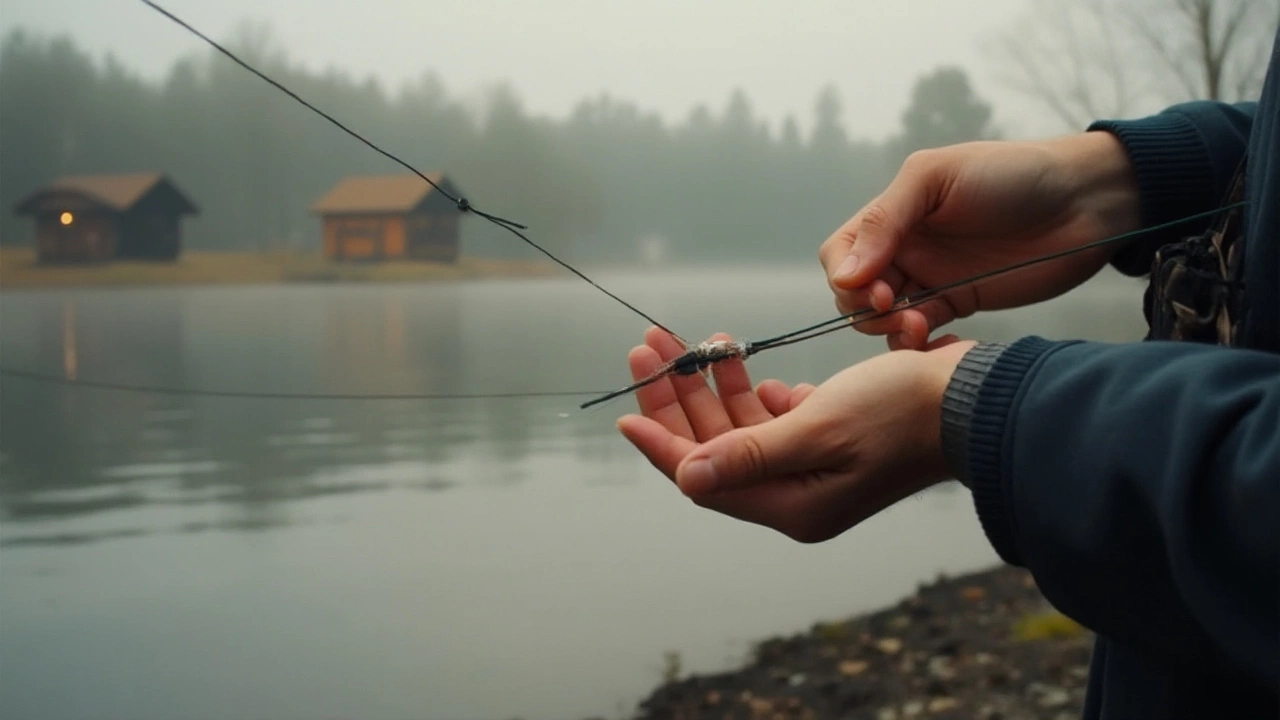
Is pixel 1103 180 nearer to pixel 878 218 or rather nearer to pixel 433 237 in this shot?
pixel 878 218

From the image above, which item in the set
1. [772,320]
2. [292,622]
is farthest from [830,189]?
[292,622]

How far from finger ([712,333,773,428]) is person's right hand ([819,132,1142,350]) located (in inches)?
5.1

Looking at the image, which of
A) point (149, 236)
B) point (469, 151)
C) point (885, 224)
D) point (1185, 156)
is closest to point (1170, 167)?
point (1185, 156)

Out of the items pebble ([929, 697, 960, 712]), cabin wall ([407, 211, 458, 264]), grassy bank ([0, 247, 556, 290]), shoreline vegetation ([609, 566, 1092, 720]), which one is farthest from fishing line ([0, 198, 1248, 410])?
pebble ([929, 697, 960, 712])

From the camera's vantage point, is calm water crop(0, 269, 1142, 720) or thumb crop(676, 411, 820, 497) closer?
thumb crop(676, 411, 820, 497)

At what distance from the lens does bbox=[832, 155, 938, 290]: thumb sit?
0.97 meters

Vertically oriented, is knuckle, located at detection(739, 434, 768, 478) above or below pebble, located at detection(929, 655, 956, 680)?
above

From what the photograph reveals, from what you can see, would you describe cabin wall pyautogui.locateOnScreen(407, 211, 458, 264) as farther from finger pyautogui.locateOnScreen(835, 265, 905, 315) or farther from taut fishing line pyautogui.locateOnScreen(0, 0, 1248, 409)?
finger pyautogui.locateOnScreen(835, 265, 905, 315)

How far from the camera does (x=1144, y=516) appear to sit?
57cm

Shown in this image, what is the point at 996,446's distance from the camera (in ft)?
2.03

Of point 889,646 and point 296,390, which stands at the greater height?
point 296,390

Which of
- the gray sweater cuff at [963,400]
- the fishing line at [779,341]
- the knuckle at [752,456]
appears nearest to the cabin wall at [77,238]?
the fishing line at [779,341]

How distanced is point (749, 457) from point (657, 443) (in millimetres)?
80

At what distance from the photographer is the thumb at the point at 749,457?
699mm
